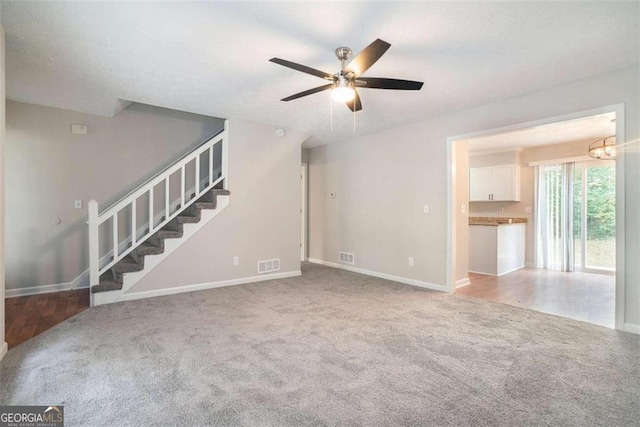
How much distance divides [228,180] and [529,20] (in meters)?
3.94

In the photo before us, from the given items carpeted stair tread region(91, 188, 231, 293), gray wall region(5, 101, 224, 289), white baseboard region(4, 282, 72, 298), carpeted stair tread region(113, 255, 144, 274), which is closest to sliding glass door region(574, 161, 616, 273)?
carpeted stair tread region(91, 188, 231, 293)

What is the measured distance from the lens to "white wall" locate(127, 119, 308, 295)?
4.39 m

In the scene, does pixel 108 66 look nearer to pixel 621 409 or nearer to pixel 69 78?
pixel 69 78

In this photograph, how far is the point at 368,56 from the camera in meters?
2.20

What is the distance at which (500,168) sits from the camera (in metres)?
6.68

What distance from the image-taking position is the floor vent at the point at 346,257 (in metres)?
5.81

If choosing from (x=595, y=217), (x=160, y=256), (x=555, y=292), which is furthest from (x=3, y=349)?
(x=595, y=217)

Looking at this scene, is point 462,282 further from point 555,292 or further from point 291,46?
point 291,46

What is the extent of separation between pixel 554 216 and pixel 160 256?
715cm

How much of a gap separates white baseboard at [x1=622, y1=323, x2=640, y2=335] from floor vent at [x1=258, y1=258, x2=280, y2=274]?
427 cm

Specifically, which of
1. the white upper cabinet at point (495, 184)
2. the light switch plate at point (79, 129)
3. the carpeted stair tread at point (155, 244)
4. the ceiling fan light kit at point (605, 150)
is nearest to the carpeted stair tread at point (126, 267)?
the carpeted stair tread at point (155, 244)

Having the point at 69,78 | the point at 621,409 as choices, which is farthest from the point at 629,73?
the point at 69,78

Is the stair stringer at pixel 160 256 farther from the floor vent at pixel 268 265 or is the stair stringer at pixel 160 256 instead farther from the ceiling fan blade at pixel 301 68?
the ceiling fan blade at pixel 301 68

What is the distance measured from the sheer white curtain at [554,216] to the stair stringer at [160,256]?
20.1 feet
